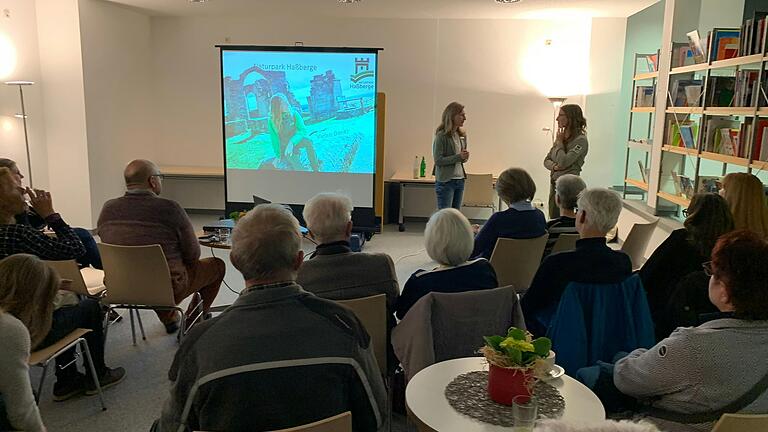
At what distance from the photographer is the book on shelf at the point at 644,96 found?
598cm

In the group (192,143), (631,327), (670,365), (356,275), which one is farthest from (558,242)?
(192,143)

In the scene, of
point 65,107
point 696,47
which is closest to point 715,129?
point 696,47

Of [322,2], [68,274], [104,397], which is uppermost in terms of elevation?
[322,2]

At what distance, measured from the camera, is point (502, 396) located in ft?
5.47

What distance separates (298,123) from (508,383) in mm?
5161

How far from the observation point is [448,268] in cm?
241

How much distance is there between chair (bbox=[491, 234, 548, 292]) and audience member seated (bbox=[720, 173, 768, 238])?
3.24ft

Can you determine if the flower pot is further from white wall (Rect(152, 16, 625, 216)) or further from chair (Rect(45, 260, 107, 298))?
white wall (Rect(152, 16, 625, 216))

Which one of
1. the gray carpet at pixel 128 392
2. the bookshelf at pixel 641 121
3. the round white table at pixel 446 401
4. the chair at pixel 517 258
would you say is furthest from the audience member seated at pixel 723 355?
the bookshelf at pixel 641 121

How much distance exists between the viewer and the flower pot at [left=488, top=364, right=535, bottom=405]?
5.27 feet

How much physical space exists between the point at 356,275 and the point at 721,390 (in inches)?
52.9

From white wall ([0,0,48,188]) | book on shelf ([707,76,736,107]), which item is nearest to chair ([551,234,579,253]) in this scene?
book on shelf ([707,76,736,107])

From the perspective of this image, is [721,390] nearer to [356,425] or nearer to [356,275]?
[356,425]

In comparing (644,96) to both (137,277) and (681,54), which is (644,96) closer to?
(681,54)
